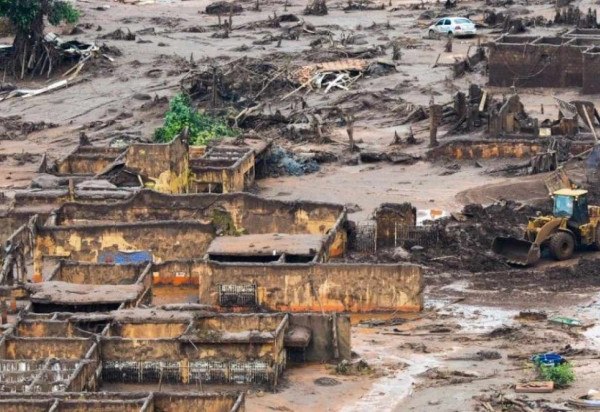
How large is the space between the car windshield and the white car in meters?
26.8

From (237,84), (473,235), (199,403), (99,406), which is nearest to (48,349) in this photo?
(99,406)

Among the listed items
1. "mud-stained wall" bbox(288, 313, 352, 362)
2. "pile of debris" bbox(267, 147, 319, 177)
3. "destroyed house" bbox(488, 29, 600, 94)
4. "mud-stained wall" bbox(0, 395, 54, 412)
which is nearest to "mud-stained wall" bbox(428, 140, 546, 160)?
"pile of debris" bbox(267, 147, 319, 177)

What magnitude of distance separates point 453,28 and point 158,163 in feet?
79.8

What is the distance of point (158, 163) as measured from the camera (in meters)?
44.7

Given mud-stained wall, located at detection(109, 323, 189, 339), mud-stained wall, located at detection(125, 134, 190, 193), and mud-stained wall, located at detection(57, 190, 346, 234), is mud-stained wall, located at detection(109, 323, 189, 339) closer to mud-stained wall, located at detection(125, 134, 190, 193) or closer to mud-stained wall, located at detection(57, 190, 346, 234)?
mud-stained wall, located at detection(57, 190, 346, 234)

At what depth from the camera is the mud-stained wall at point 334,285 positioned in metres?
36.5

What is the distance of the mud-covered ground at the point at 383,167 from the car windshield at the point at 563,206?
0.91 metres

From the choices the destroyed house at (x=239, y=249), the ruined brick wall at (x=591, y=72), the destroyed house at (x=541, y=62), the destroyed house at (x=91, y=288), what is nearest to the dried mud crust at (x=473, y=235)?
the destroyed house at (x=239, y=249)

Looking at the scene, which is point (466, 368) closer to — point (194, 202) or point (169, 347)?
point (169, 347)

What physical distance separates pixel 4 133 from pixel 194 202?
16054mm

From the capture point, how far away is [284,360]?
1309 inches

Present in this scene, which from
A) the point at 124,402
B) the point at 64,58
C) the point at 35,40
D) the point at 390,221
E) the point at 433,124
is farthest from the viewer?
the point at 64,58

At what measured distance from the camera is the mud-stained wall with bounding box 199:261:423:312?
3650 centimetres

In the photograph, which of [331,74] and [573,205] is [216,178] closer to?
[573,205]
